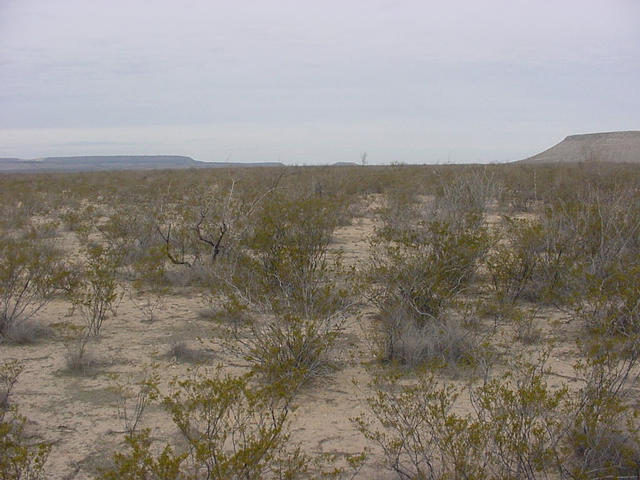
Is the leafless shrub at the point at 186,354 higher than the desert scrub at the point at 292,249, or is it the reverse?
the desert scrub at the point at 292,249

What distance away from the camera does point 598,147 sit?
62.1 meters

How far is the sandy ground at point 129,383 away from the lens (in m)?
3.83

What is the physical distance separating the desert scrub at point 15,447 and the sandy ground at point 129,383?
10cm

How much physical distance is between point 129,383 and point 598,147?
6629cm

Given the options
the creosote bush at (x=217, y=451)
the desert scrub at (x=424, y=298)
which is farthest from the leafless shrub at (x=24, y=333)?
the desert scrub at (x=424, y=298)

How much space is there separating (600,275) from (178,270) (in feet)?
18.1

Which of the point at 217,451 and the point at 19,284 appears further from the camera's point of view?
the point at 19,284

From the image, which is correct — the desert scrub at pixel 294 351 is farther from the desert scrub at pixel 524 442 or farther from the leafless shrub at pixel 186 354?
the desert scrub at pixel 524 442

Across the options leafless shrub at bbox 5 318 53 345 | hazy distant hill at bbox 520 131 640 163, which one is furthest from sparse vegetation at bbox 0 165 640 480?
hazy distant hill at bbox 520 131 640 163

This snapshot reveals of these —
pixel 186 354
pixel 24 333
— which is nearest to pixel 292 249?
pixel 186 354

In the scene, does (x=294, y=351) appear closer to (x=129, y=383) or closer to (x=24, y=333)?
(x=129, y=383)

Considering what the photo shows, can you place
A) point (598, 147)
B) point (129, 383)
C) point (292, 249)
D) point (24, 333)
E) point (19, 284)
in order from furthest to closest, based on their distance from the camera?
1. point (598, 147)
2. point (19, 284)
3. point (292, 249)
4. point (24, 333)
5. point (129, 383)

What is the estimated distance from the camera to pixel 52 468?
3.57m

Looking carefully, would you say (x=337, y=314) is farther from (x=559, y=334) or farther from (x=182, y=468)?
(x=559, y=334)
